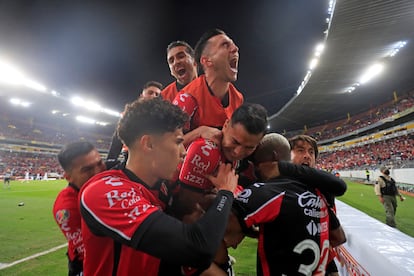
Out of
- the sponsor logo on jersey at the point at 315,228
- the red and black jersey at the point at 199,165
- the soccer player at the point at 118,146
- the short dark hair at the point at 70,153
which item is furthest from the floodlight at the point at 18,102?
the sponsor logo on jersey at the point at 315,228

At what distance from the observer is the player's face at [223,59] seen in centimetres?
251

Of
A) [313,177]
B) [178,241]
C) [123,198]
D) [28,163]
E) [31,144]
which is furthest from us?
[31,144]

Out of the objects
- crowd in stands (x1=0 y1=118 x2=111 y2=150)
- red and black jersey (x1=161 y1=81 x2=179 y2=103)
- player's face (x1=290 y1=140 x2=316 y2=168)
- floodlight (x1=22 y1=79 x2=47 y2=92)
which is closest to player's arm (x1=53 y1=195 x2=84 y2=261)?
red and black jersey (x1=161 y1=81 x2=179 y2=103)

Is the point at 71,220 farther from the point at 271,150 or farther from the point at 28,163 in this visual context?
the point at 28,163

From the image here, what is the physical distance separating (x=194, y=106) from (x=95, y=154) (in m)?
1.11

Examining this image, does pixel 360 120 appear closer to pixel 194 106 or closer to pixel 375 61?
pixel 375 61

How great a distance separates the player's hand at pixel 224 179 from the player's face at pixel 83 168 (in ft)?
4.07

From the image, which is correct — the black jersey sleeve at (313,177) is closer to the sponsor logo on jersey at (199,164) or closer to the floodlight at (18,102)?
the sponsor logo on jersey at (199,164)

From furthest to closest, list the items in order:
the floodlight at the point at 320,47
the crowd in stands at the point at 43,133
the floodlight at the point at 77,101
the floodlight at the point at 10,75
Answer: the crowd in stands at the point at 43,133 < the floodlight at the point at 77,101 < the floodlight at the point at 10,75 < the floodlight at the point at 320,47

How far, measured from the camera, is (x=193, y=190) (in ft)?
6.44

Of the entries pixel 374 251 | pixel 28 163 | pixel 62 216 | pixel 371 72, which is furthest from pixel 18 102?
pixel 374 251

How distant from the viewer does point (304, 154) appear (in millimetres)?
2961

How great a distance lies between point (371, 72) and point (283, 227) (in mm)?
27183

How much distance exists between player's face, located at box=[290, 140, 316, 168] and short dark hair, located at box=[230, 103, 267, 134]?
1070mm
